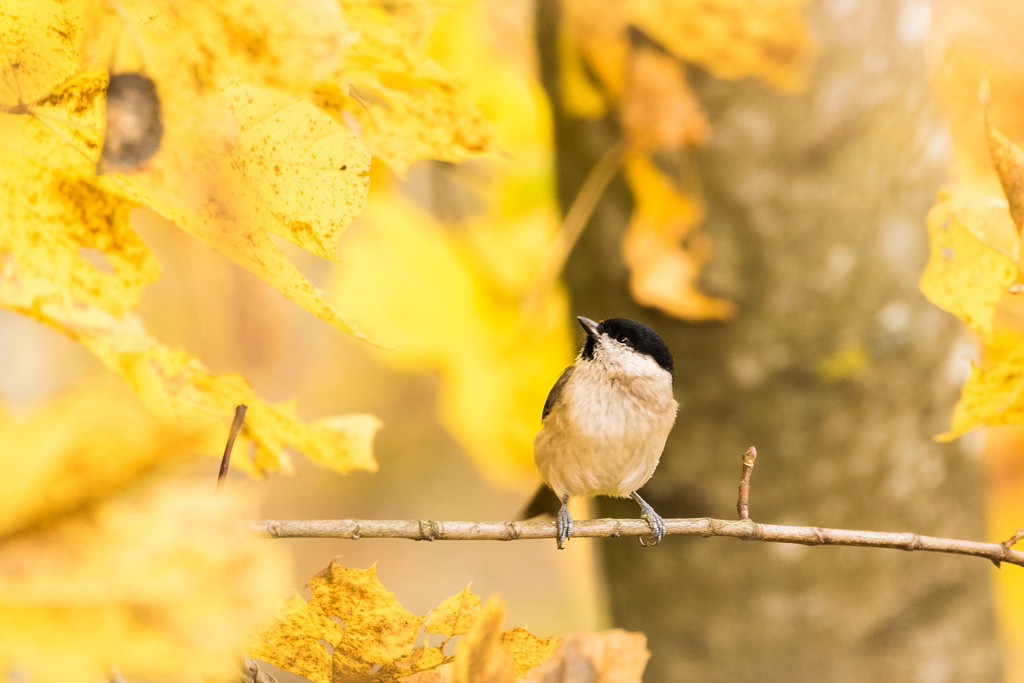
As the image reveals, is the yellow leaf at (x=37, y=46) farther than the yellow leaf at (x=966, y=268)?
No

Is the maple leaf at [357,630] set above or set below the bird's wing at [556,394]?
below

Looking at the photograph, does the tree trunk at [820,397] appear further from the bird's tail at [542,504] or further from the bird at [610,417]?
the bird's tail at [542,504]

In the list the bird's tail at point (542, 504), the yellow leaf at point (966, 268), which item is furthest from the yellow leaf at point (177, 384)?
the bird's tail at point (542, 504)

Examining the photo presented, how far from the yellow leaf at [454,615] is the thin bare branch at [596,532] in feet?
0.16

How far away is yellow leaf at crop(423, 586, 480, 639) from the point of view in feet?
1.65

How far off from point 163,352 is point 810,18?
1044 mm

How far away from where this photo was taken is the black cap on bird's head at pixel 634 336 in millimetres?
1119

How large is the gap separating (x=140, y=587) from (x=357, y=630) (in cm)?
21

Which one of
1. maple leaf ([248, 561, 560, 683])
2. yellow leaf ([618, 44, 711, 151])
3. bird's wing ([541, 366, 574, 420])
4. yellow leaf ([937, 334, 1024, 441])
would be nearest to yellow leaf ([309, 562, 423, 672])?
maple leaf ([248, 561, 560, 683])

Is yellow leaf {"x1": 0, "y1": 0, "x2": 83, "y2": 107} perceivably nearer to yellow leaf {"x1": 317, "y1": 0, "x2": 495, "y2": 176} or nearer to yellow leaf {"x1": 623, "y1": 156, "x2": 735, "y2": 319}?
yellow leaf {"x1": 317, "y1": 0, "x2": 495, "y2": 176}

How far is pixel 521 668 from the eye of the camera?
21.8 inches

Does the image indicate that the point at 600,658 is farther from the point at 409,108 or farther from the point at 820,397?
the point at 820,397

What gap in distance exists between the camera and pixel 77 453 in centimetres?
31

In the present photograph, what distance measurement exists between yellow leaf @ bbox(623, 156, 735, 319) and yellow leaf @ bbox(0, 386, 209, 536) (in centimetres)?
97
